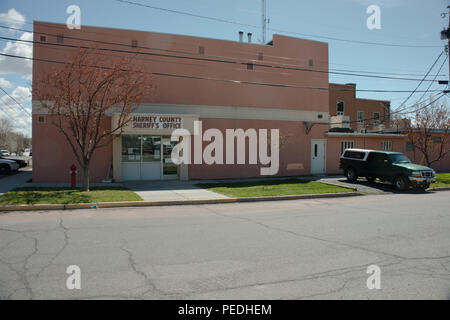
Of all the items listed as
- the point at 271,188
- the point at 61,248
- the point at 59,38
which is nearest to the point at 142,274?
the point at 61,248

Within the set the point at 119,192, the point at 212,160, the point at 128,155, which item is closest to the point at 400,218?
the point at 119,192

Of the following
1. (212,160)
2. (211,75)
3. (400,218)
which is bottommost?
(400,218)

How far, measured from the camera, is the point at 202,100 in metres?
19.8

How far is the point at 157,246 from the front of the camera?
670 centimetres

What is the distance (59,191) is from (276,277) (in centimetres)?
1128

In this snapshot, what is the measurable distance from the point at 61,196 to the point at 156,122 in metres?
6.67

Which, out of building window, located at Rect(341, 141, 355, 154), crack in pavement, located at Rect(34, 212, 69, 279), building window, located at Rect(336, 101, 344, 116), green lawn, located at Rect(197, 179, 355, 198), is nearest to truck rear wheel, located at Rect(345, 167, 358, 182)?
green lawn, located at Rect(197, 179, 355, 198)

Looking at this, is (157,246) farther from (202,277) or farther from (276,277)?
(276,277)

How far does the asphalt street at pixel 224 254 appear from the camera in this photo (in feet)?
14.8

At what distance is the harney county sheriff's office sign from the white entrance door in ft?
30.4

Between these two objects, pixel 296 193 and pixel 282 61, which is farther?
pixel 282 61

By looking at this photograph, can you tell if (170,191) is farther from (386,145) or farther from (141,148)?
(386,145)

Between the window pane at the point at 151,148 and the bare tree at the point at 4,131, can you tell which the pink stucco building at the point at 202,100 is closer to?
the window pane at the point at 151,148

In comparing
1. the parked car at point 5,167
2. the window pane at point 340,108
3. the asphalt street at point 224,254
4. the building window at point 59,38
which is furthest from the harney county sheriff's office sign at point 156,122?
the window pane at point 340,108
